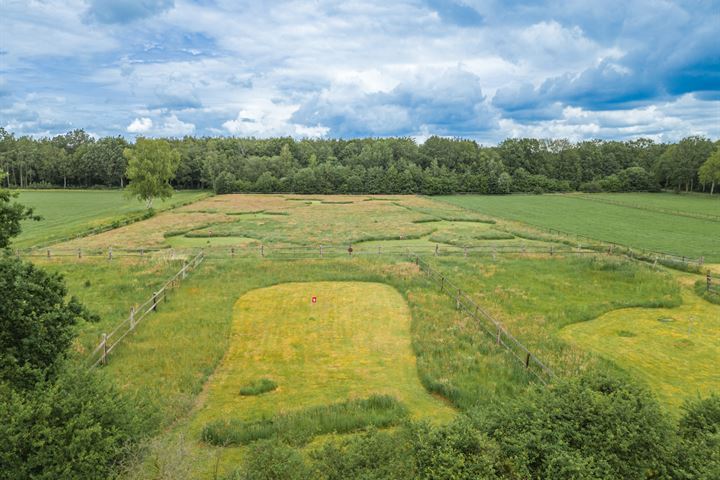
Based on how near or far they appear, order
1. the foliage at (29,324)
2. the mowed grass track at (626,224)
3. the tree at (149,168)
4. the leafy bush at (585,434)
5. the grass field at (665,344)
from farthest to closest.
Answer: the tree at (149,168)
the mowed grass track at (626,224)
the grass field at (665,344)
the foliage at (29,324)
the leafy bush at (585,434)

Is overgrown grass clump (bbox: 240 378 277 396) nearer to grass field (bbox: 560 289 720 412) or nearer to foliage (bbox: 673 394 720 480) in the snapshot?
foliage (bbox: 673 394 720 480)

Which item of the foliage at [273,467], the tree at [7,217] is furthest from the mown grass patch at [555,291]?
the tree at [7,217]

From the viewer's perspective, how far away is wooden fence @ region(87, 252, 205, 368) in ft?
53.5

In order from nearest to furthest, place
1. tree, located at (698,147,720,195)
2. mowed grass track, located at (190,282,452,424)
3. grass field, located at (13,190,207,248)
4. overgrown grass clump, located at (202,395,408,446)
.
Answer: overgrown grass clump, located at (202,395,408,446)
mowed grass track, located at (190,282,452,424)
grass field, located at (13,190,207,248)
tree, located at (698,147,720,195)

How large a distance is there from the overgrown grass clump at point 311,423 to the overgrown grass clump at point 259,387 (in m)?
1.98

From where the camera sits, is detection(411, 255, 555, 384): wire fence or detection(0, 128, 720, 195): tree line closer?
detection(411, 255, 555, 384): wire fence

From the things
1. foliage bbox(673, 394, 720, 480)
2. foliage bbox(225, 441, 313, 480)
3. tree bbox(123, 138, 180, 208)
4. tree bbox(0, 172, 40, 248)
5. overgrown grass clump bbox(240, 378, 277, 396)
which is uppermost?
tree bbox(123, 138, 180, 208)

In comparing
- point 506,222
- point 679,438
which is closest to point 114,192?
point 506,222

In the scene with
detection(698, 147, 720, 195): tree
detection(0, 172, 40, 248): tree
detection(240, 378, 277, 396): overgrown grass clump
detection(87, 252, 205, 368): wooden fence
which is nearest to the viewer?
detection(0, 172, 40, 248): tree

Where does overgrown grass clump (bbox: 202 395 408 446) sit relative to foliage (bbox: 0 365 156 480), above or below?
below

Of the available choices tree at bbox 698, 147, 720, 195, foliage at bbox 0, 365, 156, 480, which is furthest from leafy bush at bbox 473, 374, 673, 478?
→ tree at bbox 698, 147, 720, 195

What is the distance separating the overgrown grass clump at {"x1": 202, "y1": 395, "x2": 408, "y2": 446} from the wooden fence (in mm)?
6144

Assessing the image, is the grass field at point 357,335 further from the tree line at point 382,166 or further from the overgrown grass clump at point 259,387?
the tree line at point 382,166

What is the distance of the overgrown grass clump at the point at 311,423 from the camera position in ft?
38.9
